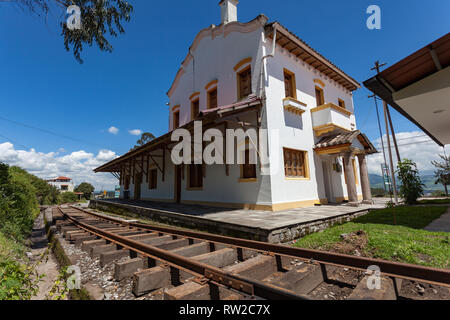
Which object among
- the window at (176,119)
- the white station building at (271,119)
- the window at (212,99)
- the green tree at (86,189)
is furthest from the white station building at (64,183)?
the window at (212,99)

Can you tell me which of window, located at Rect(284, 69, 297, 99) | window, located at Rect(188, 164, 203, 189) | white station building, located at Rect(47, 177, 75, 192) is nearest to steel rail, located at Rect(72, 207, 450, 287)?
window, located at Rect(188, 164, 203, 189)

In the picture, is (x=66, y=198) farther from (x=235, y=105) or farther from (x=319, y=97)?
(x=319, y=97)

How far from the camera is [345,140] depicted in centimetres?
872

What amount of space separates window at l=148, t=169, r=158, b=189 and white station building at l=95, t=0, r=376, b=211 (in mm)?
3108

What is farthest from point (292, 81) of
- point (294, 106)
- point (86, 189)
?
point (86, 189)

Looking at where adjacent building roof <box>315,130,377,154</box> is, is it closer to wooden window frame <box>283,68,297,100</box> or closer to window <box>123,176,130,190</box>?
wooden window frame <box>283,68,297,100</box>

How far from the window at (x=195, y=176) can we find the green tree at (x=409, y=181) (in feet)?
32.9

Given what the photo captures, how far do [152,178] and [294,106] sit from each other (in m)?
11.7

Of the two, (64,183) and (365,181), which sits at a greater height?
(64,183)

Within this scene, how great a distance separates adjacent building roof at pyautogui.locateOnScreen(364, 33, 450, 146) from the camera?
4.88 m

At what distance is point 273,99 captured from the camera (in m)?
8.66
